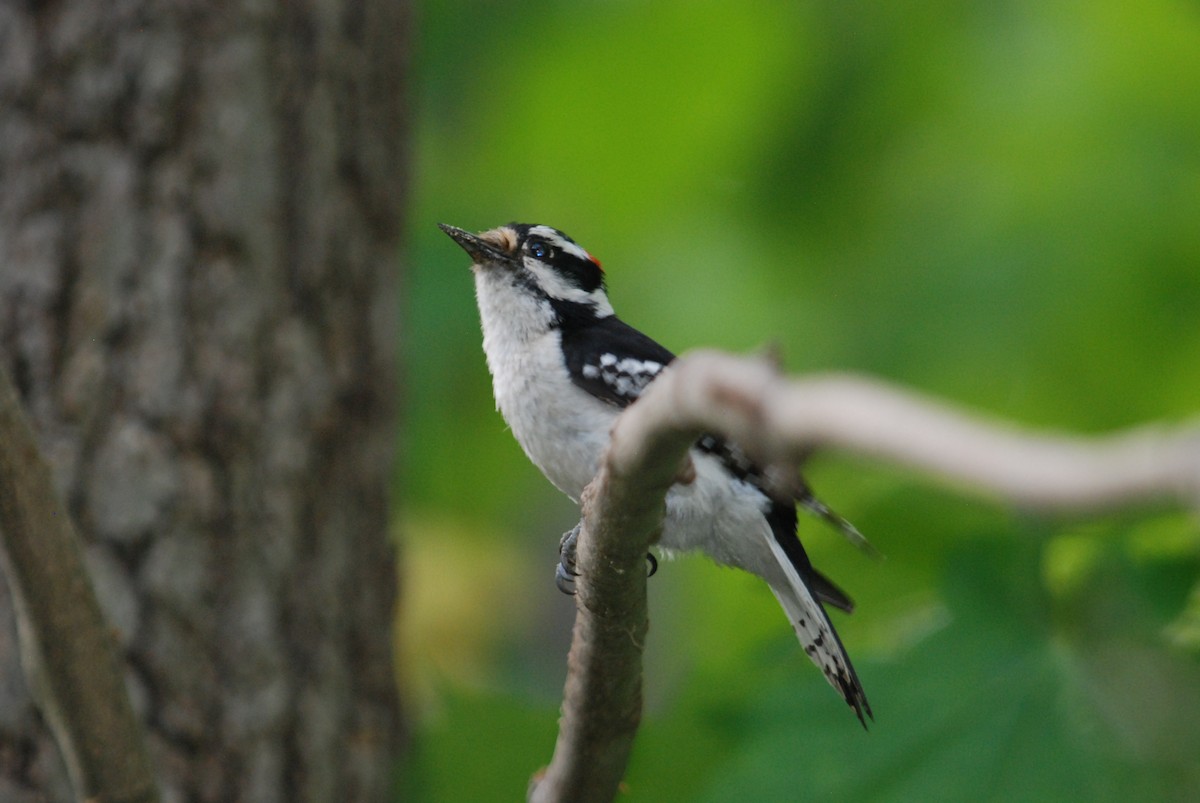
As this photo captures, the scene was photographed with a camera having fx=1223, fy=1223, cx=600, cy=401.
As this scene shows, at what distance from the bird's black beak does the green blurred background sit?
43.3 inches

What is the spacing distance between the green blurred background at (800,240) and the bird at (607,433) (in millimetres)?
477

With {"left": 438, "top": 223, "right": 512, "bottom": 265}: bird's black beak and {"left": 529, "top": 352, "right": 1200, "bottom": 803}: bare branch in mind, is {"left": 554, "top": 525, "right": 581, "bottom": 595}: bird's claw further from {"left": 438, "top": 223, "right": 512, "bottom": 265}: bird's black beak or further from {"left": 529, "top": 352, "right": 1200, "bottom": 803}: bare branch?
{"left": 438, "top": 223, "right": 512, "bottom": 265}: bird's black beak

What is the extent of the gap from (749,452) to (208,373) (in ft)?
9.68

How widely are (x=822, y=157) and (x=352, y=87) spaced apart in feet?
9.63

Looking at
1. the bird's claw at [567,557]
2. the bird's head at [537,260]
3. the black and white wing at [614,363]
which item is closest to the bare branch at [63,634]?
the bird's claw at [567,557]

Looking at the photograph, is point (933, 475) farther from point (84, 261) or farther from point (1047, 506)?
point (84, 261)

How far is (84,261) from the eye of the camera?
150 inches

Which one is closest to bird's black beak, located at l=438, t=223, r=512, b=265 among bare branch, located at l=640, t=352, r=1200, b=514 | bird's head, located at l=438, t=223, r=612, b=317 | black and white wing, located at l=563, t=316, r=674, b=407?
bird's head, located at l=438, t=223, r=612, b=317

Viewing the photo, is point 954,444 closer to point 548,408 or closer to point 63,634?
point 63,634

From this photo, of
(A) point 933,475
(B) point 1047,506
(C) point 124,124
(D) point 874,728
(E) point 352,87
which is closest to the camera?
(B) point 1047,506

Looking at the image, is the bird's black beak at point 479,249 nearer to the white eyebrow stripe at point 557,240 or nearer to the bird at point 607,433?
the bird at point 607,433

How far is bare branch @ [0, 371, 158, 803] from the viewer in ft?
8.04

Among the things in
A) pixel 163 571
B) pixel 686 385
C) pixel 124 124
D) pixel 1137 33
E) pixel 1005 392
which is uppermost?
pixel 1137 33

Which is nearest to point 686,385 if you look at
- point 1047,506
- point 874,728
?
point 1047,506
